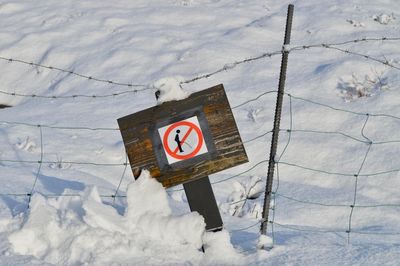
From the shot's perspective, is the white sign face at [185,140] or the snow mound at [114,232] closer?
the snow mound at [114,232]

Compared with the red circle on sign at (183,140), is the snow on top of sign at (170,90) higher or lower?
higher

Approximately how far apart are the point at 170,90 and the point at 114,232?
1.02 meters

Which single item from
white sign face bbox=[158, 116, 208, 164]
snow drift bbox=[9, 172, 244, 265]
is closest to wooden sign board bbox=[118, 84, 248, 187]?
white sign face bbox=[158, 116, 208, 164]

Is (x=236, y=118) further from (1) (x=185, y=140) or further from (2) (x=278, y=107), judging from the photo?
(1) (x=185, y=140)

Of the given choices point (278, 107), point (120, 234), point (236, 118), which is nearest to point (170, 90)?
point (278, 107)

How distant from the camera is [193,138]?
3945 mm

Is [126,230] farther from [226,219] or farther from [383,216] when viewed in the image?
[383,216]

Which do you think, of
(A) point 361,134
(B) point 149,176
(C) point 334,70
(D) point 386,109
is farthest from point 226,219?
(C) point 334,70

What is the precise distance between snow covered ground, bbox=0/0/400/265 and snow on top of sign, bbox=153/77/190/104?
0.03 metres

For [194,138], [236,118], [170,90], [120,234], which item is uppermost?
[170,90]

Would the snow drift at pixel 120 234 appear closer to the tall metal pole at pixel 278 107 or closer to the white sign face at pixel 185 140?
the white sign face at pixel 185 140

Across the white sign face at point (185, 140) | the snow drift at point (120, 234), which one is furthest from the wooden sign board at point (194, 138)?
the snow drift at point (120, 234)

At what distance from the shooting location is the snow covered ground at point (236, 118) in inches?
154

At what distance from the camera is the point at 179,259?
150 inches
